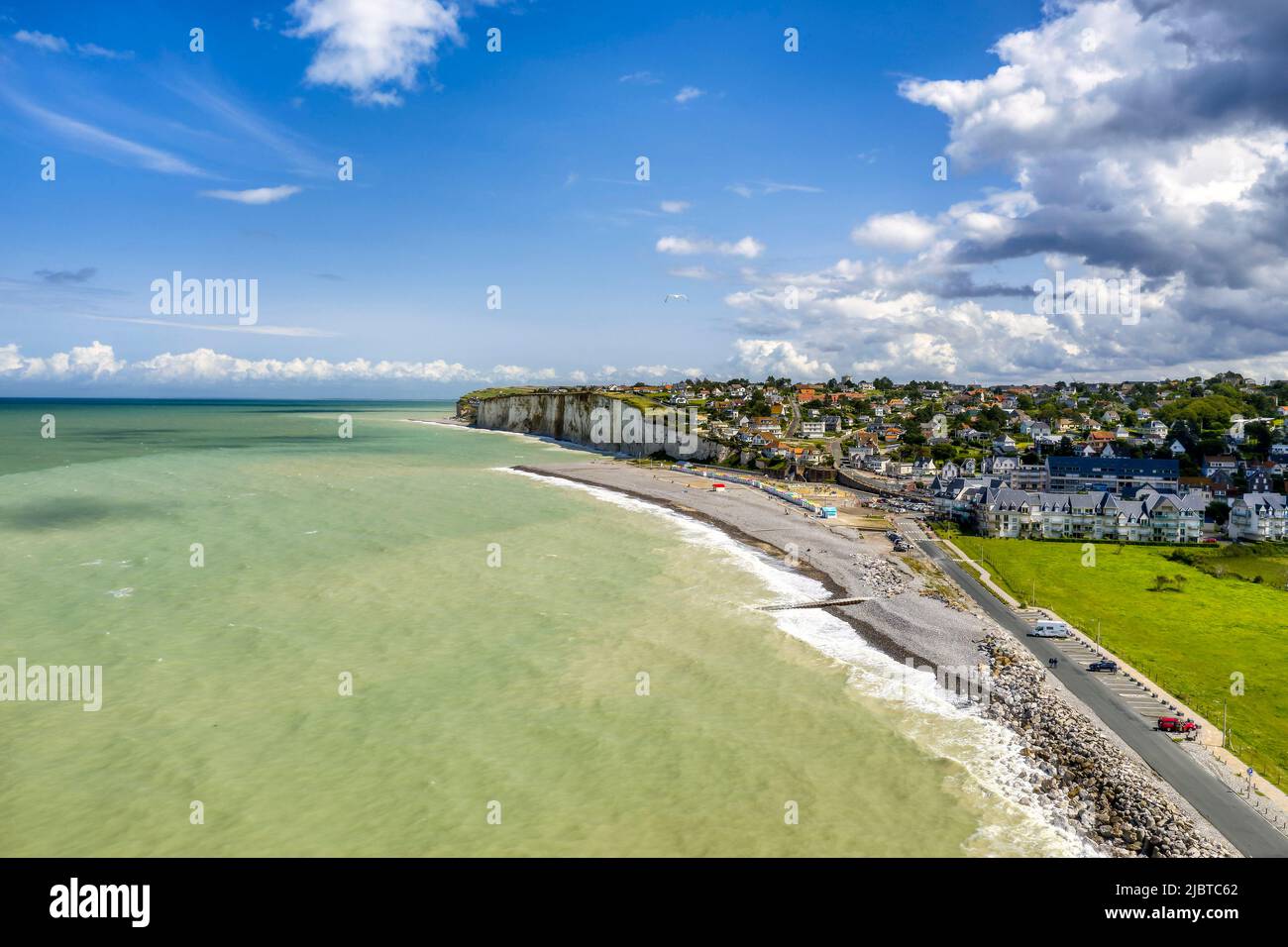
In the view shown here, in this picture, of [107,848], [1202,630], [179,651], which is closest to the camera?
[107,848]

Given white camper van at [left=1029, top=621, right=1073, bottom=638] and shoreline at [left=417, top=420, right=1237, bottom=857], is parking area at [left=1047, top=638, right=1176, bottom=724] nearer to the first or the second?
white camper van at [left=1029, top=621, right=1073, bottom=638]

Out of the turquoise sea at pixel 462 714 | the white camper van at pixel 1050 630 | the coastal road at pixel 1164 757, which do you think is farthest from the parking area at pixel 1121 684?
the turquoise sea at pixel 462 714

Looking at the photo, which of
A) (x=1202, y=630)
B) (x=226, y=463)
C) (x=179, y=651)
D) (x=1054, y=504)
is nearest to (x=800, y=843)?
(x=179, y=651)

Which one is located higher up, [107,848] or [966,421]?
[966,421]

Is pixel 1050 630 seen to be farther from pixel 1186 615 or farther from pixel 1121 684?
pixel 1186 615

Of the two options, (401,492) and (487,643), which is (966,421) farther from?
(487,643)

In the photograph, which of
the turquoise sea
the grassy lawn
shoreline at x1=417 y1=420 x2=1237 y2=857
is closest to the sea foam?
the turquoise sea
